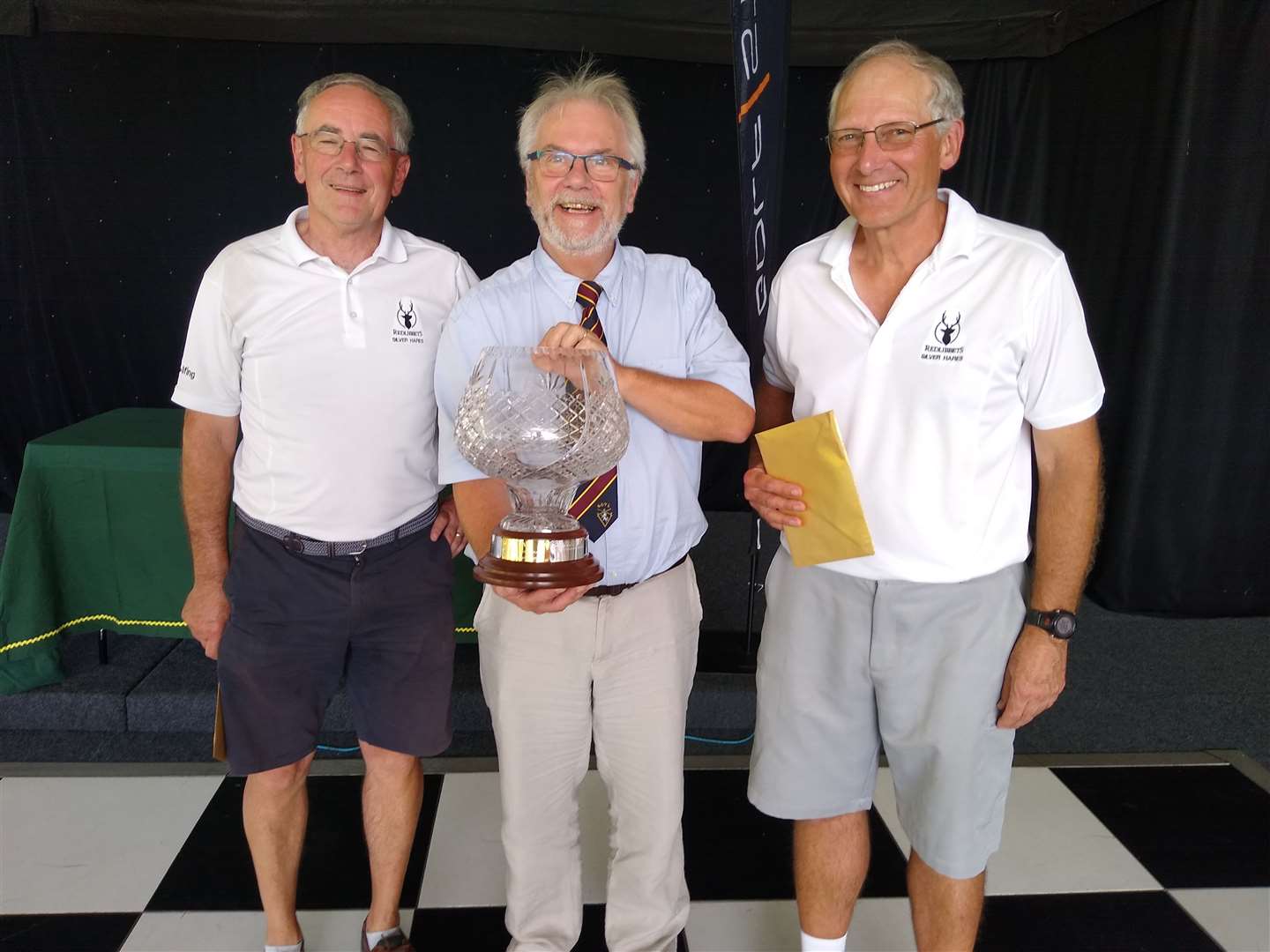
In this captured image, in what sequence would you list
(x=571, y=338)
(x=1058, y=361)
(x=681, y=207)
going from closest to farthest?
1. (x=571, y=338)
2. (x=1058, y=361)
3. (x=681, y=207)

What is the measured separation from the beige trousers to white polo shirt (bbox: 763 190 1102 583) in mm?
371

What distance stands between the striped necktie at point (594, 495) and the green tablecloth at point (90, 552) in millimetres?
1295

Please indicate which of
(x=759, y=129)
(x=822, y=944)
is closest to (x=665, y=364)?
(x=759, y=129)

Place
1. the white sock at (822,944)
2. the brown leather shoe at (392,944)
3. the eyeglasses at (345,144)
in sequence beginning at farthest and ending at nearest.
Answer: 1. the brown leather shoe at (392,944)
2. the white sock at (822,944)
3. the eyeglasses at (345,144)

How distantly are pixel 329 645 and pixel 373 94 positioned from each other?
99cm

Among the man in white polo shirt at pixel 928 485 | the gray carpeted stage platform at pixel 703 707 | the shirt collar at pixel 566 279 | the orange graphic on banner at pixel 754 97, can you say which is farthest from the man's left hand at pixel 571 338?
the gray carpeted stage platform at pixel 703 707

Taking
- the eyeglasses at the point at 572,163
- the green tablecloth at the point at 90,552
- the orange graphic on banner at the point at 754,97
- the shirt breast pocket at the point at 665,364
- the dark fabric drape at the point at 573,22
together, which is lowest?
the green tablecloth at the point at 90,552

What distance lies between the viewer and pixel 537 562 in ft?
4.47

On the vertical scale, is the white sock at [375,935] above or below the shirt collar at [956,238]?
below

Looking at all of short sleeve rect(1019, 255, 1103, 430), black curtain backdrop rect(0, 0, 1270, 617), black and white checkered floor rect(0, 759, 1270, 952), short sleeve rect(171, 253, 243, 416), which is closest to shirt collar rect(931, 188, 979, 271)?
short sleeve rect(1019, 255, 1103, 430)

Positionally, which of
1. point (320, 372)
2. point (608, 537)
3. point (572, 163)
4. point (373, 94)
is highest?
point (373, 94)

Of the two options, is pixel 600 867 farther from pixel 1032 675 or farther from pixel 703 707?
pixel 1032 675

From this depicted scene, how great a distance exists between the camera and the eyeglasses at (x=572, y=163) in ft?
5.04

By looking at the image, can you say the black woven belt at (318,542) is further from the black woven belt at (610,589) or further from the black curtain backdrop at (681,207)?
the black curtain backdrop at (681,207)
